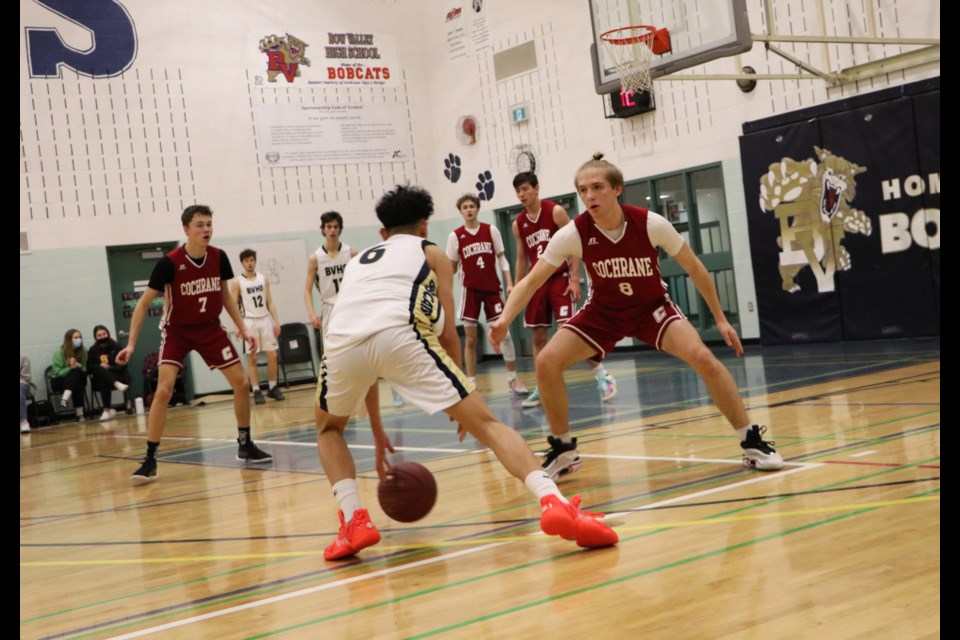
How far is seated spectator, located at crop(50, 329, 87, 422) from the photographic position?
1453cm

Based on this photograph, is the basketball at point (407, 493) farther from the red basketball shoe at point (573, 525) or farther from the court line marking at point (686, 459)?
the court line marking at point (686, 459)

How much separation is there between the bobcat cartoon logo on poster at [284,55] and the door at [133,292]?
343 cm

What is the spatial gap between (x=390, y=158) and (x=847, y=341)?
29.2 feet

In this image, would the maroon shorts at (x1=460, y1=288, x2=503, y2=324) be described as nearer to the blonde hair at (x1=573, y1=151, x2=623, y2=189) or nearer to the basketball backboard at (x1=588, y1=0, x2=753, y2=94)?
the basketball backboard at (x1=588, y1=0, x2=753, y2=94)

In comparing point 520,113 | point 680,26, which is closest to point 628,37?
point 680,26

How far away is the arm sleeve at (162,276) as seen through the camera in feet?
24.1

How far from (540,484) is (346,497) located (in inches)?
35.0

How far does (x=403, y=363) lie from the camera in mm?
4102

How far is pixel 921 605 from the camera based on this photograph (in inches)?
110

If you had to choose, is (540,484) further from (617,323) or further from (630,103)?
(630,103)

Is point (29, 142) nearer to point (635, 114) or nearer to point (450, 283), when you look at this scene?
point (635, 114)

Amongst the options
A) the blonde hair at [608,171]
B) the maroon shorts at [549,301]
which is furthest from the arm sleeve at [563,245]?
the maroon shorts at [549,301]

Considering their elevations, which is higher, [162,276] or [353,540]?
[162,276]

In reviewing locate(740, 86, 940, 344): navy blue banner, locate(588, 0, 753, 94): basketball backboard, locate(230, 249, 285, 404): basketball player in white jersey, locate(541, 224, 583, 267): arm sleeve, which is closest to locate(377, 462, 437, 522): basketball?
locate(541, 224, 583, 267): arm sleeve
